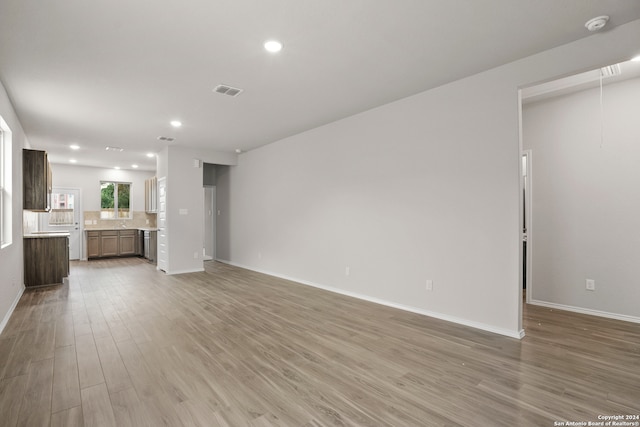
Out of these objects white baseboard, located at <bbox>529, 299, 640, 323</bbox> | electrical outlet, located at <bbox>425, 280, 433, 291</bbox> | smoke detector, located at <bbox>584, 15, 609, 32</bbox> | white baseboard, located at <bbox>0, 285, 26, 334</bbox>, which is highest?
Answer: smoke detector, located at <bbox>584, 15, 609, 32</bbox>

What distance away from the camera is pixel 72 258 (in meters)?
9.18

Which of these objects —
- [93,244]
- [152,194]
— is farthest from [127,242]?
[152,194]

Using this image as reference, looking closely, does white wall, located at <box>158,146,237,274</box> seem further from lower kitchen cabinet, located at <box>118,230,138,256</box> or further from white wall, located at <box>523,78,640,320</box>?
white wall, located at <box>523,78,640,320</box>

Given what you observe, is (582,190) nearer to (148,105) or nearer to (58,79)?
(148,105)

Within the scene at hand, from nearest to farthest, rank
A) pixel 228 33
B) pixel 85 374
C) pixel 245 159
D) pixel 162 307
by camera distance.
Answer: pixel 85 374, pixel 228 33, pixel 162 307, pixel 245 159

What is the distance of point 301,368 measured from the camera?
8.36ft

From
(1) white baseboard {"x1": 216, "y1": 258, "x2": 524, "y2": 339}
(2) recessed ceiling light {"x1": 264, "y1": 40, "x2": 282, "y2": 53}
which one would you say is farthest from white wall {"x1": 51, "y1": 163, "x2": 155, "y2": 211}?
(2) recessed ceiling light {"x1": 264, "y1": 40, "x2": 282, "y2": 53}

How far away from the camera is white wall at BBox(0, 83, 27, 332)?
3.54 meters

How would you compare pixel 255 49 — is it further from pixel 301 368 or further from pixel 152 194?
pixel 152 194

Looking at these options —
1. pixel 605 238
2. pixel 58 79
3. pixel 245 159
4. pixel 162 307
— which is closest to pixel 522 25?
pixel 605 238

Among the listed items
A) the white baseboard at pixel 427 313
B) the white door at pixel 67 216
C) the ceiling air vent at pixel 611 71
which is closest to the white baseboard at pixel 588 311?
the white baseboard at pixel 427 313

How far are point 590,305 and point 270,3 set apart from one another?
16.2 feet

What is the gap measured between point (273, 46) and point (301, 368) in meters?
2.81

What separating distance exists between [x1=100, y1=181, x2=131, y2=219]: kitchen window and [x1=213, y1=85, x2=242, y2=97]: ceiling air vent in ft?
27.1
